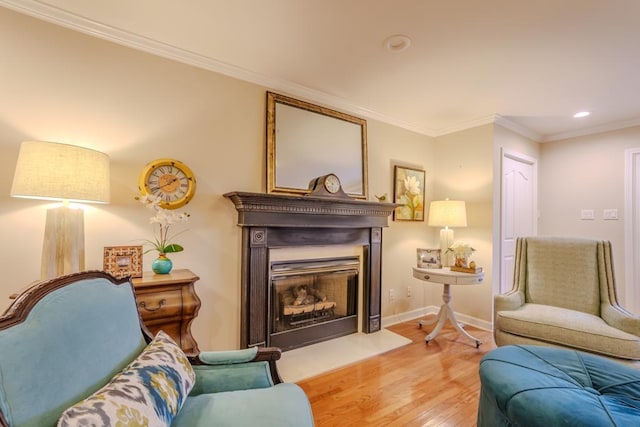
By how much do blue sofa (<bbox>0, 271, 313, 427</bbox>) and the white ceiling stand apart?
5.36ft

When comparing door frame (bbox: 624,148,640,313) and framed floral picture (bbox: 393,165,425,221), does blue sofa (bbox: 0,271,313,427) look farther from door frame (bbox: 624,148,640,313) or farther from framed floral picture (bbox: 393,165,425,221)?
door frame (bbox: 624,148,640,313)

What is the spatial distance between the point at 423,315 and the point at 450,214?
1.43m

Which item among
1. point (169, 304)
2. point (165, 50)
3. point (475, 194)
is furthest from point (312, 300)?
point (165, 50)

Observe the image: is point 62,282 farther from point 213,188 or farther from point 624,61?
point 624,61

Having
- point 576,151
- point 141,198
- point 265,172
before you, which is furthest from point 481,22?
point 576,151

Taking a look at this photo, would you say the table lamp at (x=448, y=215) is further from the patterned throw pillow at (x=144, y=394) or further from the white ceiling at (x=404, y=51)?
the patterned throw pillow at (x=144, y=394)

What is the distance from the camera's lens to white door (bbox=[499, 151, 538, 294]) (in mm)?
3328

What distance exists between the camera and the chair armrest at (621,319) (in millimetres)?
1851

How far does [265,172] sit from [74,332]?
176 centimetres

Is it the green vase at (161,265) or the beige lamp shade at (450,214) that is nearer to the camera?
the green vase at (161,265)

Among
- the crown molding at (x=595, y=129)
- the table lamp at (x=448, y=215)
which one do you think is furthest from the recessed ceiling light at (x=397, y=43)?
the crown molding at (x=595, y=129)

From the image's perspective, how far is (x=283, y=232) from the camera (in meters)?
2.45

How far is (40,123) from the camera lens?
1.68 m

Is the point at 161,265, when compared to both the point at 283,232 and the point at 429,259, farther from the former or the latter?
the point at 429,259
